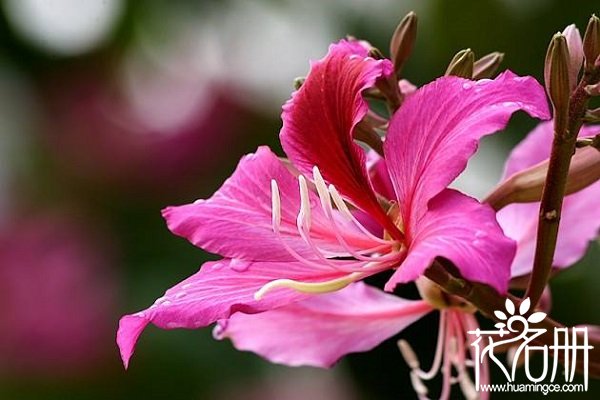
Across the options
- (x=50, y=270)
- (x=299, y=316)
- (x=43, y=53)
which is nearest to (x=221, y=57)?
(x=43, y=53)

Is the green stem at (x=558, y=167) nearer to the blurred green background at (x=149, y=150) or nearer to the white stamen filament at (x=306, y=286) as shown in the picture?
the white stamen filament at (x=306, y=286)

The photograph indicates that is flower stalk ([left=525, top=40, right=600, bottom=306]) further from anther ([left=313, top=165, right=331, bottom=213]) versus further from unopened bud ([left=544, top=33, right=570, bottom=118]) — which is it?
anther ([left=313, top=165, right=331, bottom=213])

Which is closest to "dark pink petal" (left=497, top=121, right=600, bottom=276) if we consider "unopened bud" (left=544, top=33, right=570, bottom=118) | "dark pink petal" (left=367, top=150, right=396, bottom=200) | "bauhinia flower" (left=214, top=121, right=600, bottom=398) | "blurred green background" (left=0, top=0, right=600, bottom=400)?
"bauhinia flower" (left=214, top=121, right=600, bottom=398)

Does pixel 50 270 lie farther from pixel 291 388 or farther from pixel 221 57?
pixel 291 388

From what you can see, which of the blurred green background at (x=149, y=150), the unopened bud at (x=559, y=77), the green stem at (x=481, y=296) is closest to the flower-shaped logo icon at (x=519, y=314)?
the green stem at (x=481, y=296)

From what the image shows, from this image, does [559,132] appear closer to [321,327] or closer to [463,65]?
[463,65]

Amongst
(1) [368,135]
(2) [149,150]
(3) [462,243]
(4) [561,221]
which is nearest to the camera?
(3) [462,243]

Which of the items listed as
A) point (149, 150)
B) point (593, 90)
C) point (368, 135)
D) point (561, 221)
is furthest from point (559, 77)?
point (149, 150)
